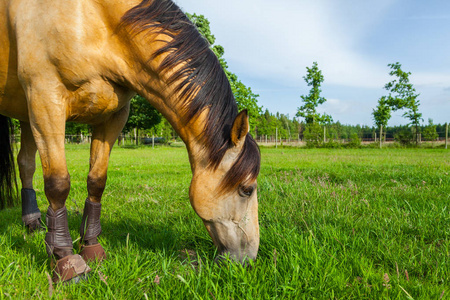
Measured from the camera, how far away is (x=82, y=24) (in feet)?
Result: 6.86

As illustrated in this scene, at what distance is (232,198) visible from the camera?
209 centimetres

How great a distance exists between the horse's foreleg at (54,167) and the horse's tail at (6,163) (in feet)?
7.76

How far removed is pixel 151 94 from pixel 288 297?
170 centimetres

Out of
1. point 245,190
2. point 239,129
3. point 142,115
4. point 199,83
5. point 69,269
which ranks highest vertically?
point 142,115

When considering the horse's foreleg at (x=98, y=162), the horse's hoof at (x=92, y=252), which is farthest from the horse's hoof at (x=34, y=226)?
the horse's hoof at (x=92, y=252)

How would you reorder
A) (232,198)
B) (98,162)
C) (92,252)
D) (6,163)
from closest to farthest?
1. (232,198)
2. (92,252)
3. (98,162)
4. (6,163)

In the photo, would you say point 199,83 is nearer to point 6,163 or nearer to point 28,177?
point 28,177

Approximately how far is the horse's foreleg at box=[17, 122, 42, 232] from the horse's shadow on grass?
0.17 metres

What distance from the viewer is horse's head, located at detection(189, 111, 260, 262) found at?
80.9 inches

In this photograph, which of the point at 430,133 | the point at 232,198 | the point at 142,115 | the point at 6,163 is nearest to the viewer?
the point at 232,198

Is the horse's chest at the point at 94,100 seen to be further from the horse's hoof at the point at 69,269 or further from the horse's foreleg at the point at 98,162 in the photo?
the horse's hoof at the point at 69,269

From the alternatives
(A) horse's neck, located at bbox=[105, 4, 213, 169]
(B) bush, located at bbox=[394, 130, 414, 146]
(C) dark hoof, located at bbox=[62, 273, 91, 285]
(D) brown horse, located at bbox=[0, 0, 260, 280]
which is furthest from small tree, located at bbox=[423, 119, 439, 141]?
(C) dark hoof, located at bbox=[62, 273, 91, 285]

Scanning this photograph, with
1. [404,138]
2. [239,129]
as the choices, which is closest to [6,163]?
[239,129]

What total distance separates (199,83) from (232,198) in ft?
2.95
